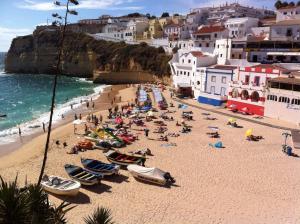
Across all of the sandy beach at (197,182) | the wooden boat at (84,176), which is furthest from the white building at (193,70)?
the wooden boat at (84,176)

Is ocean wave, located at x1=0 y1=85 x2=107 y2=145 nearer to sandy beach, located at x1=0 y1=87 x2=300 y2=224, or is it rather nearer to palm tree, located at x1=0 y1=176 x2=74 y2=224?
sandy beach, located at x1=0 y1=87 x2=300 y2=224

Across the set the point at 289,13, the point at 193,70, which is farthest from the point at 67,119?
the point at 289,13

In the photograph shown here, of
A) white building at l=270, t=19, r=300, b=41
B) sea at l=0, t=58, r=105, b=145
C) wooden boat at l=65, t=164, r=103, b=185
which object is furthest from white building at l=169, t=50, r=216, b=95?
wooden boat at l=65, t=164, r=103, b=185

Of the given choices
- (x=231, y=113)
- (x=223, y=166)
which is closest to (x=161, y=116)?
(x=231, y=113)

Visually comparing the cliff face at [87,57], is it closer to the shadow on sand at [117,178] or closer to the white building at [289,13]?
the white building at [289,13]

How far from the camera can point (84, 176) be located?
64.0ft

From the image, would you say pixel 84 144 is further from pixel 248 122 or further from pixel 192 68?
pixel 192 68

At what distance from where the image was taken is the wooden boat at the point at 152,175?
19.4 metres

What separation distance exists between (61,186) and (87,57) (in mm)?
82703

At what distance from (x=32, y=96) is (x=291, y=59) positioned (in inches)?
1890

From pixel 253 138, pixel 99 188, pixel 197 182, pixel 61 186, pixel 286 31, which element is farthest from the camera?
pixel 286 31

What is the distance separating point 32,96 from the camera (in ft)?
207

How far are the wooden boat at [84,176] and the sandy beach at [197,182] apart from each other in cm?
52

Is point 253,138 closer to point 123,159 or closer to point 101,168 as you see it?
point 123,159
